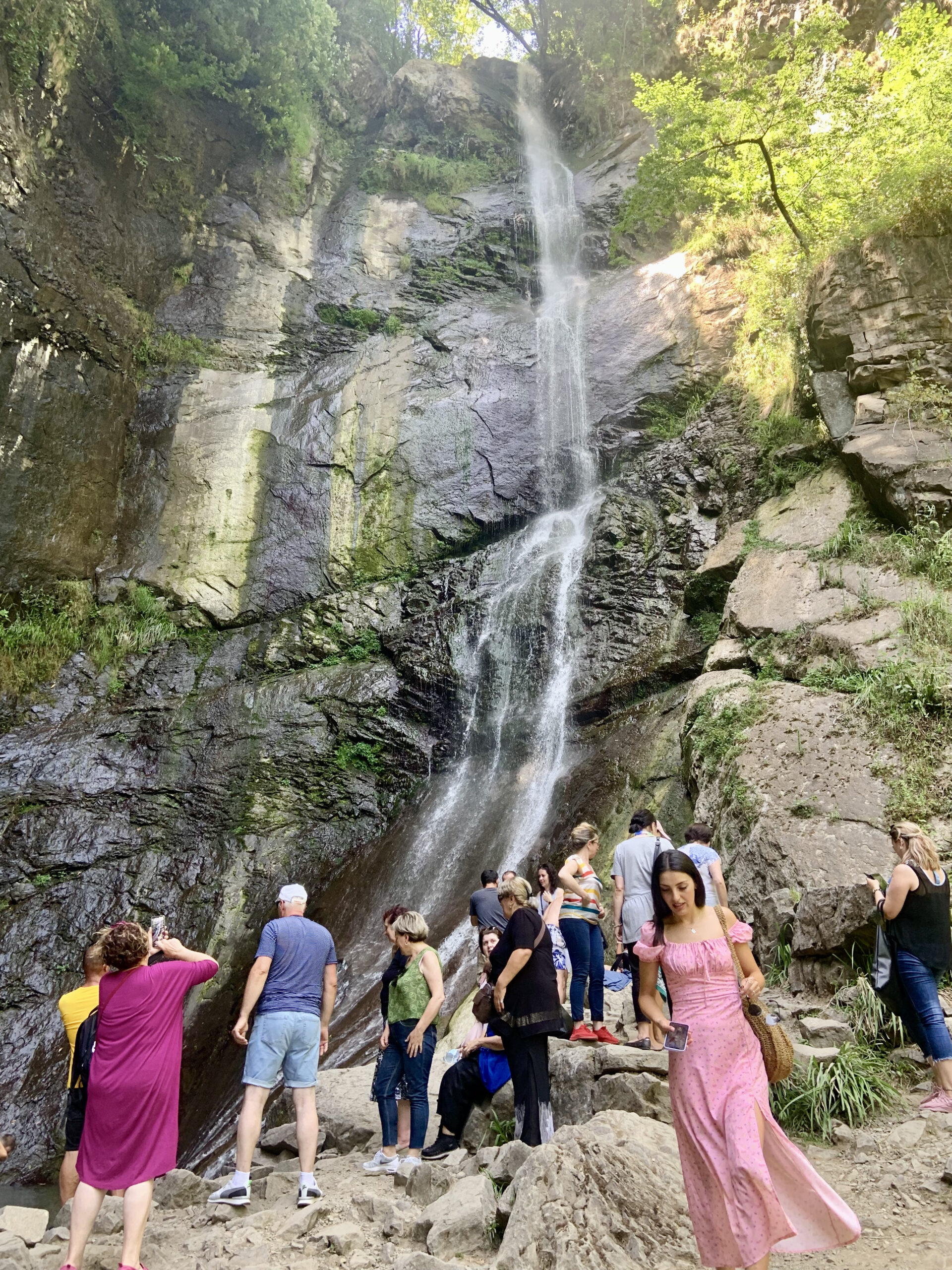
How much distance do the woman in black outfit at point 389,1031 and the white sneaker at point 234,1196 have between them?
967 millimetres

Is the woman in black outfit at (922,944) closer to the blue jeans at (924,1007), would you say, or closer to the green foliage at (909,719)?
the blue jeans at (924,1007)

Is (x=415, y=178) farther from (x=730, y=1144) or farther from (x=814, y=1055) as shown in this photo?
(x=730, y=1144)

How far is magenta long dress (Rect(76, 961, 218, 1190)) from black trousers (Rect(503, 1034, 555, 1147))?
70.5 inches

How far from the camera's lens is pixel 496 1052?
5.20 meters

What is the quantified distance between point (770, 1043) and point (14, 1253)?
345cm

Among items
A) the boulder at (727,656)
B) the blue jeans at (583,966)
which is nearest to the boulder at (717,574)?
the boulder at (727,656)

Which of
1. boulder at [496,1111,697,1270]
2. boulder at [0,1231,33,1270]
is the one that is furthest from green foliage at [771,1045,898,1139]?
boulder at [0,1231,33,1270]

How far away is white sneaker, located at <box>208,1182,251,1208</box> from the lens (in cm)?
446

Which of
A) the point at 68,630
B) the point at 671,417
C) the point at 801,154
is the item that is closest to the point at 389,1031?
the point at 68,630

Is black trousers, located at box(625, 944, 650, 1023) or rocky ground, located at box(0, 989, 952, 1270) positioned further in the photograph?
black trousers, located at box(625, 944, 650, 1023)

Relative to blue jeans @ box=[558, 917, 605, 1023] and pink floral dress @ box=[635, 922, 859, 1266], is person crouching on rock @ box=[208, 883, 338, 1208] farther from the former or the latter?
pink floral dress @ box=[635, 922, 859, 1266]

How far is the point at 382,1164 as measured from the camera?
495cm

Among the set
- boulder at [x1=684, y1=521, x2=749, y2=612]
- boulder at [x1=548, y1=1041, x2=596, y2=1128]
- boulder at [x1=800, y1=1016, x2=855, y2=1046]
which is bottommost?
boulder at [x1=548, y1=1041, x2=596, y2=1128]

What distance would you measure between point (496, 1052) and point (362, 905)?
6219 millimetres
